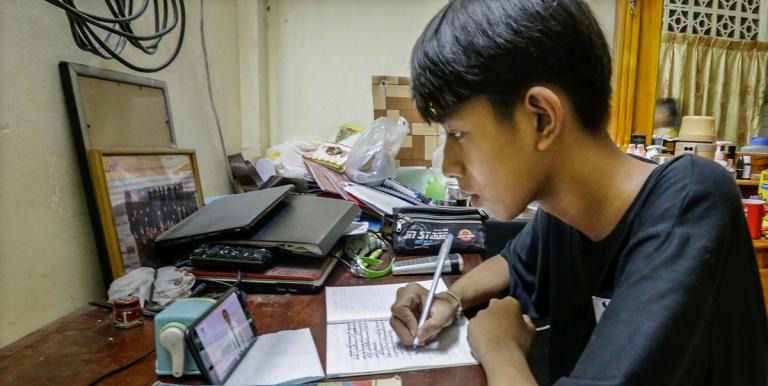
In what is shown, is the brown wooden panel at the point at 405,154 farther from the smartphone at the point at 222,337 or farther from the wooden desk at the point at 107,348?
the smartphone at the point at 222,337

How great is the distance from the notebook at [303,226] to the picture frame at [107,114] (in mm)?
281

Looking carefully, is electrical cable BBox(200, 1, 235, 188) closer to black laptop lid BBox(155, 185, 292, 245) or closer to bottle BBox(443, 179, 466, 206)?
black laptop lid BBox(155, 185, 292, 245)

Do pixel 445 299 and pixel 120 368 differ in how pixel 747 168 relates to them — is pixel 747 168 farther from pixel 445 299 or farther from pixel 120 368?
pixel 120 368

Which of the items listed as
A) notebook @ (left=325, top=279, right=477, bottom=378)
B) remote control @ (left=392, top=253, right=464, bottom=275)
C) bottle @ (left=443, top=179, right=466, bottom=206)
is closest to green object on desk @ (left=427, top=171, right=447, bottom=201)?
bottle @ (left=443, top=179, right=466, bottom=206)

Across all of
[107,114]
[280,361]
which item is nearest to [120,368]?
[280,361]

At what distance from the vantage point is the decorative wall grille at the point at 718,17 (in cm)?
192

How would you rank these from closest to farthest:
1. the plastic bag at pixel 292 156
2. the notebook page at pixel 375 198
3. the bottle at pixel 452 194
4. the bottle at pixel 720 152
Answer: the notebook page at pixel 375 198
the bottle at pixel 452 194
the plastic bag at pixel 292 156
the bottle at pixel 720 152

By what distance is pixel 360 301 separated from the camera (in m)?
0.81

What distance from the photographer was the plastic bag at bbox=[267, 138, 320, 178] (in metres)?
1.65

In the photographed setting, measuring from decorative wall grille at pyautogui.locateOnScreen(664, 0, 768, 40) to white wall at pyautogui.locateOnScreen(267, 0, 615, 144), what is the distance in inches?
42.6

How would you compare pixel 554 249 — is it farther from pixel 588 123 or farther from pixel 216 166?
pixel 216 166

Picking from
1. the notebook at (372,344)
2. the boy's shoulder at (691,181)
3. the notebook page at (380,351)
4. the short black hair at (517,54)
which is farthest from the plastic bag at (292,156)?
the boy's shoulder at (691,181)

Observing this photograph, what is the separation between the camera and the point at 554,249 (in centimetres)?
78

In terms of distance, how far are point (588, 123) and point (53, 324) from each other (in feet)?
2.95
